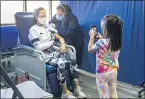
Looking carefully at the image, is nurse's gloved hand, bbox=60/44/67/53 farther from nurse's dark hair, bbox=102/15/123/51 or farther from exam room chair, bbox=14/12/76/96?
nurse's dark hair, bbox=102/15/123/51

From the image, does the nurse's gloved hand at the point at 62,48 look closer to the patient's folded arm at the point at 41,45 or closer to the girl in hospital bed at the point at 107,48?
the patient's folded arm at the point at 41,45

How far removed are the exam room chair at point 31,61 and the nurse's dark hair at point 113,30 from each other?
977mm

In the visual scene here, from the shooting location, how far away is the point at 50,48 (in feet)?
8.85

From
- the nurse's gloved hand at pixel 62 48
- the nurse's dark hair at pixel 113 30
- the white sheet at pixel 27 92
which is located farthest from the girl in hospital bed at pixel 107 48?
the nurse's gloved hand at pixel 62 48

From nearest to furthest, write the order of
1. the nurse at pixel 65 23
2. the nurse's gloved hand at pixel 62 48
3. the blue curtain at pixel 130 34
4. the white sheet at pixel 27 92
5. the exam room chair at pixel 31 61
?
the white sheet at pixel 27 92, the exam room chair at pixel 31 61, the nurse's gloved hand at pixel 62 48, the blue curtain at pixel 130 34, the nurse at pixel 65 23

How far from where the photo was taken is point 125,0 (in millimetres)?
2910

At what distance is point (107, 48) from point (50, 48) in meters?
1.16

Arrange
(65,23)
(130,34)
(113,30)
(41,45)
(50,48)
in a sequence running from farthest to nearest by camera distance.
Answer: (65,23) < (130,34) < (50,48) < (41,45) < (113,30)

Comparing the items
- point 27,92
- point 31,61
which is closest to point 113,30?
point 27,92

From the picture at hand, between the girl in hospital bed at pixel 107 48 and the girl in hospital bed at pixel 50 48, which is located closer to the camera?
the girl in hospital bed at pixel 107 48

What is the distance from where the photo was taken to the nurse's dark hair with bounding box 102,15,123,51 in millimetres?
1625

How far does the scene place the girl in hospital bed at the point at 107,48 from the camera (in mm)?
1633

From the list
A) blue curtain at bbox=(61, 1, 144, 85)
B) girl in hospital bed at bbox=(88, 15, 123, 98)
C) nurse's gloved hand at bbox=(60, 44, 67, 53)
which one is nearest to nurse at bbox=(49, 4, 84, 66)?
blue curtain at bbox=(61, 1, 144, 85)

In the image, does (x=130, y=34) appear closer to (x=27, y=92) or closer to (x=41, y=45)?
(x=41, y=45)
